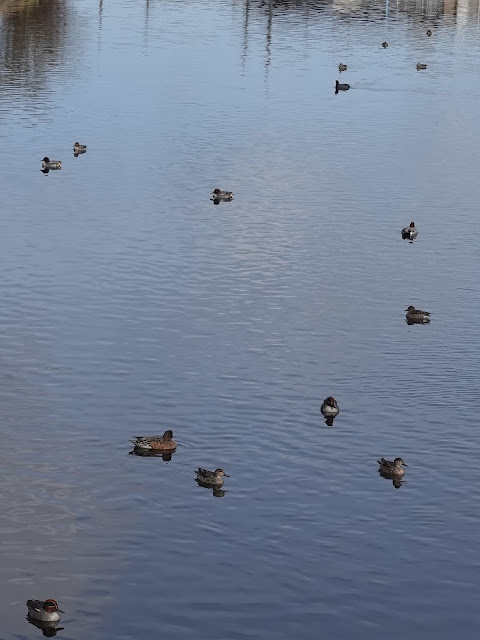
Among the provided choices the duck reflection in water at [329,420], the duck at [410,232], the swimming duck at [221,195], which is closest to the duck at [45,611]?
the duck reflection in water at [329,420]

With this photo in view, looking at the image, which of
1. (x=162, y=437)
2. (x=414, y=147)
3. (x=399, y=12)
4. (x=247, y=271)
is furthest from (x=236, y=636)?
(x=399, y=12)

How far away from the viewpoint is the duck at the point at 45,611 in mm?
36219

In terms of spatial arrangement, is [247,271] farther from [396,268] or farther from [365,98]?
[365,98]

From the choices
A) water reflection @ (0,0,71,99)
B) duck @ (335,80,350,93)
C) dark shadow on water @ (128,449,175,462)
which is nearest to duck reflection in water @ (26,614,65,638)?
dark shadow on water @ (128,449,175,462)

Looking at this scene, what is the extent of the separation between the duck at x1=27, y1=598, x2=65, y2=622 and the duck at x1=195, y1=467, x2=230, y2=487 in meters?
9.09

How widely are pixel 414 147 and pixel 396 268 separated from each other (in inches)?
1159

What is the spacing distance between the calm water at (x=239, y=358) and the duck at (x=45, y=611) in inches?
20.5

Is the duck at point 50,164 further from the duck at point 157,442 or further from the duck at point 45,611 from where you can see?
the duck at point 45,611

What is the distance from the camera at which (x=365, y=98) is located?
386 feet

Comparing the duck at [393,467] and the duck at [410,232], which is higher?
the duck at [410,232]

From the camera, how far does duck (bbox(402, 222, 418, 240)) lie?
74938 mm

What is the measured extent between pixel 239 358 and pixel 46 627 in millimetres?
22261

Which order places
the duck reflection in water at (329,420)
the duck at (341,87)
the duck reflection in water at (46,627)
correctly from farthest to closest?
1. the duck at (341,87)
2. the duck reflection in water at (329,420)
3. the duck reflection in water at (46,627)

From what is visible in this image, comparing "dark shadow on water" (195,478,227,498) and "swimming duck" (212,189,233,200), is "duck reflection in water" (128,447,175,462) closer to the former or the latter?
"dark shadow on water" (195,478,227,498)
